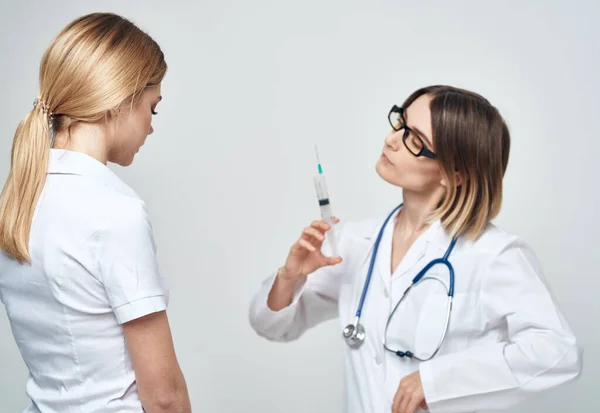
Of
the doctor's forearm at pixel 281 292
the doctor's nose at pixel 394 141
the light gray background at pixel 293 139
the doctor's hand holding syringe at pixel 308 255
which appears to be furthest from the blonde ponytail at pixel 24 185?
the light gray background at pixel 293 139

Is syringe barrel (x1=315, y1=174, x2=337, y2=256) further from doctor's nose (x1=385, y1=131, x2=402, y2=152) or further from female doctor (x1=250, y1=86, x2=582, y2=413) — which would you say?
doctor's nose (x1=385, y1=131, x2=402, y2=152)

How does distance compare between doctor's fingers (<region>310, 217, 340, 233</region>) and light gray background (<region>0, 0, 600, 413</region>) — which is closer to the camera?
doctor's fingers (<region>310, 217, 340, 233</region>)

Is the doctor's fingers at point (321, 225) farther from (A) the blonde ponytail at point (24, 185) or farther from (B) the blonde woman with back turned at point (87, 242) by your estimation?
(A) the blonde ponytail at point (24, 185)

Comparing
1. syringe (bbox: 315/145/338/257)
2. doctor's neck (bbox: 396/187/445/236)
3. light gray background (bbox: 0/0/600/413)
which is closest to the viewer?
syringe (bbox: 315/145/338/257)

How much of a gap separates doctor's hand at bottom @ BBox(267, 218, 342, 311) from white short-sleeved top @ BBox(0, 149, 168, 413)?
458 millimetres

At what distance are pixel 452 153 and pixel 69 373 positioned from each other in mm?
1068

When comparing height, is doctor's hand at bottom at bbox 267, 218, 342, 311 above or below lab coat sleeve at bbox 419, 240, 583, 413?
above

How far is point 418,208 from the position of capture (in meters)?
2.00

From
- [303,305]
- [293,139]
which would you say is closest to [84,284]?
[303,305]

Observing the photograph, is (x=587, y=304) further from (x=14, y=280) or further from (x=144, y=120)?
(x=14, y=280)

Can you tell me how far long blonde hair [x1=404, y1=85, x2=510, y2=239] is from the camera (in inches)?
73.5

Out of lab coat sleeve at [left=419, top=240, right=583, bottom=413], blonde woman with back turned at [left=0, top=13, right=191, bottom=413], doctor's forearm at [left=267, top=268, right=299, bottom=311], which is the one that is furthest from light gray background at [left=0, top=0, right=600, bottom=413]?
blonde woman with back turned at [left=0, top=13, right=191, bottom=413]

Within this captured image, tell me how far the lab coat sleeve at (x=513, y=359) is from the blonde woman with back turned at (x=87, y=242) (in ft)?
2.17

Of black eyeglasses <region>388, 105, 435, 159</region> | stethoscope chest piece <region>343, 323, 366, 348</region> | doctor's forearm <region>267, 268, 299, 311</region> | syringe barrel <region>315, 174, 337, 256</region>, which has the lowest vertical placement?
stethoscope chest piece <region>343, 323, 366, 348</region>
